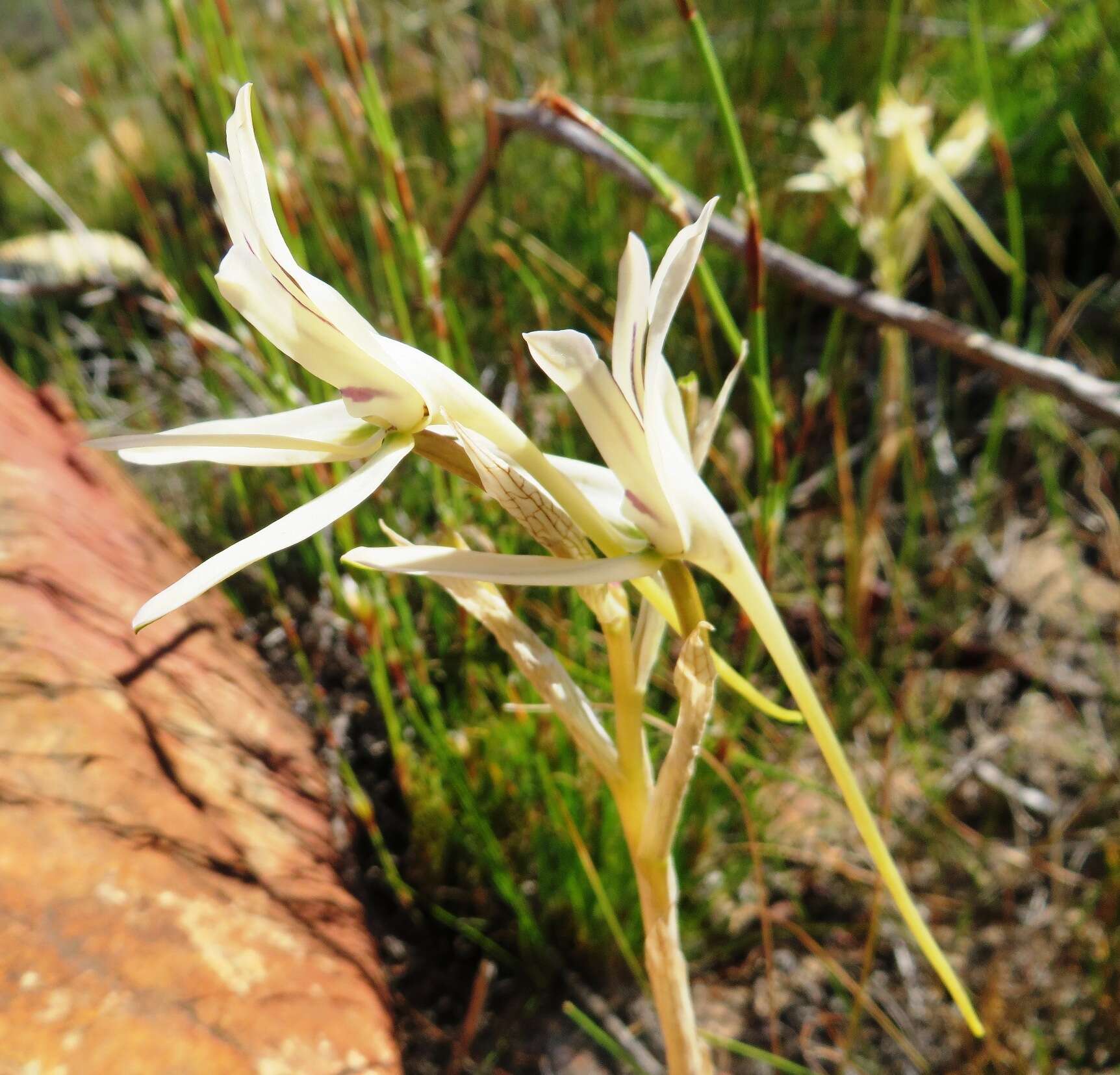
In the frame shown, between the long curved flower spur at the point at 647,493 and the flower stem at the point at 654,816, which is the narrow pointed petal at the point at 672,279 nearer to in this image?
the long curved flower spur at the point at 647,493

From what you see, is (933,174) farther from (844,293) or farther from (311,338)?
(311,338)

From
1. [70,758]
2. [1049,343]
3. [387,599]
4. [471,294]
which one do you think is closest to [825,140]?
[1049,343]

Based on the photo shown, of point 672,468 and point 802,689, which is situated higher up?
point 672,468

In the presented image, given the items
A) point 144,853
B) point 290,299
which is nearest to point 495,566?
point 290,299

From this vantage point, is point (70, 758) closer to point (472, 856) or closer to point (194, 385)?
point (472, 856)

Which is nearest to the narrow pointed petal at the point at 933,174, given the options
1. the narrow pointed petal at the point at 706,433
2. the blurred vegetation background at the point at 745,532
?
the blurred vegetation background at the point at 745,532

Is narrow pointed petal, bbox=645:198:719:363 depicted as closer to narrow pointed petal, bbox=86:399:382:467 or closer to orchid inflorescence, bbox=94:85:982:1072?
orchid inflorescence, bbox=94:85:982:1072

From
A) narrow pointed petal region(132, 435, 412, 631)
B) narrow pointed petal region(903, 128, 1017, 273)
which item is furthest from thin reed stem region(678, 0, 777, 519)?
narrow pointed petal region(903, 128, 1017, 273)

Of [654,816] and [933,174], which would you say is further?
[933,174]
